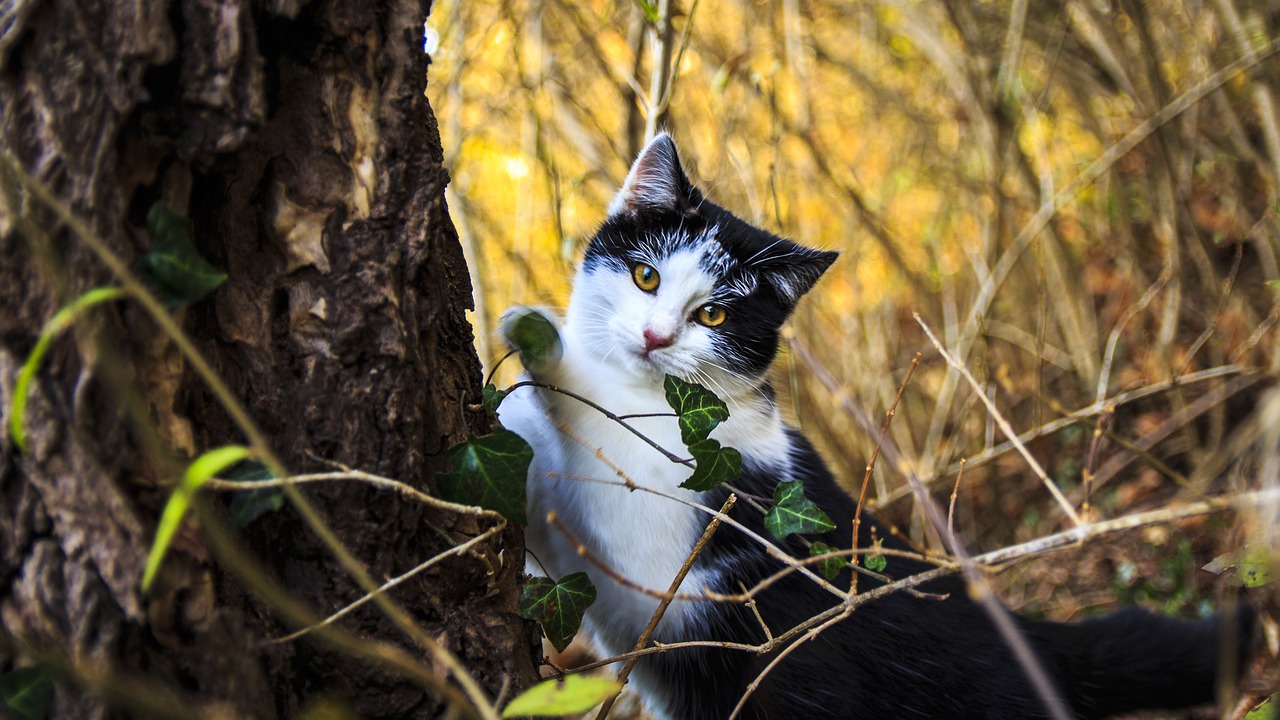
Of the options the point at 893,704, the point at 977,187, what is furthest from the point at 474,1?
the point at 893,704

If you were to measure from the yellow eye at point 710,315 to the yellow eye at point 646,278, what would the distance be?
0.11m

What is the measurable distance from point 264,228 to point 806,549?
1170mm

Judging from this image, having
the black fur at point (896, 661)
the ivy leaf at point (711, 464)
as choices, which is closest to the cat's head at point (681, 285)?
the black fur at point (896, 661)

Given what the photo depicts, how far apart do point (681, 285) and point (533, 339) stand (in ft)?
1.42

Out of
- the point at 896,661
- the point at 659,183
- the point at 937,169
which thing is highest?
the point at 937,169

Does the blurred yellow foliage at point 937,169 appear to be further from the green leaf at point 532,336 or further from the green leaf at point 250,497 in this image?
the green leaf at point 250,497

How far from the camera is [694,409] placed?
1.41 meters

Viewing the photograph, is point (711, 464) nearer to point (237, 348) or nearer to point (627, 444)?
point (627, 444)

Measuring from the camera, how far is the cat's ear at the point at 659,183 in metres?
1.94

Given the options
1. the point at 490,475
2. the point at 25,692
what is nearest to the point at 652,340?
the point at 490,475

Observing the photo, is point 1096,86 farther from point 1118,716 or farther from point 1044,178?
point 1118,716

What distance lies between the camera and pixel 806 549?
1734 mm

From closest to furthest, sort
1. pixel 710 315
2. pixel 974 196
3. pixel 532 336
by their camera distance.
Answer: pixel 532 336, pixel 710 315, pixel 974 196

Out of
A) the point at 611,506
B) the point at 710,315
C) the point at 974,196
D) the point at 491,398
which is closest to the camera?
the point at 491,398
